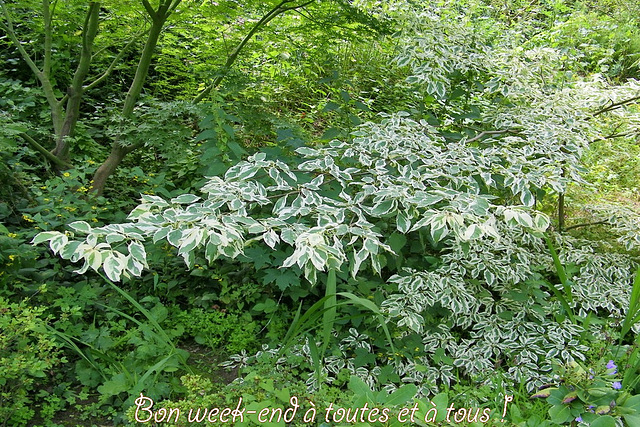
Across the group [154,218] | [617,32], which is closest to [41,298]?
[154,218]

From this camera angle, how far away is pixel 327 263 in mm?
1617

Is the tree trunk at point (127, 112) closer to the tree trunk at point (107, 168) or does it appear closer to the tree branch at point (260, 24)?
the tree trunk at point (107, 168)

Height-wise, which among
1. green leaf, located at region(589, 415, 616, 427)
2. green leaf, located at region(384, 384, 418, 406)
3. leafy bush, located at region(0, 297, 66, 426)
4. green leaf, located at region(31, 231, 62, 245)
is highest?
green leaf, located at region(31, 231, 62, 245)

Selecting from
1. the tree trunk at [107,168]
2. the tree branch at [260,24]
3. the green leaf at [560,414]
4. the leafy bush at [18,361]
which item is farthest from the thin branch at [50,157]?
the green leaf at [560,414]

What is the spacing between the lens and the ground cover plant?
172cm

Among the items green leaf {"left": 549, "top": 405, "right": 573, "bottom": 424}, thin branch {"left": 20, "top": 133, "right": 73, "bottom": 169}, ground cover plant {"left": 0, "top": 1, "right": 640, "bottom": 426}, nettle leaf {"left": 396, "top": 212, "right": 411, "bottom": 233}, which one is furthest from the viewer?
thin branch {"left": 20, "top": 133, "right": 73, "bottom": 169}

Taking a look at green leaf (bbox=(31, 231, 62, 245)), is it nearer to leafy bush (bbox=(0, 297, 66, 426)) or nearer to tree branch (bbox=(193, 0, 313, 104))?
leafy bush (bbox=(0, 297, 66, 426))

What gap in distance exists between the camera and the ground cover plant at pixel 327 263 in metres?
1.72

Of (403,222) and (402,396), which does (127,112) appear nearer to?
(403,222)

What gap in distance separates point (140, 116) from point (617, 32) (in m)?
7.52

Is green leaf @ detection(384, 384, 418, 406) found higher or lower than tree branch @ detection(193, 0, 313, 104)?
lower

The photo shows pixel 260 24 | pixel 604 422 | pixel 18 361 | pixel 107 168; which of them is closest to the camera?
pixel 604 422

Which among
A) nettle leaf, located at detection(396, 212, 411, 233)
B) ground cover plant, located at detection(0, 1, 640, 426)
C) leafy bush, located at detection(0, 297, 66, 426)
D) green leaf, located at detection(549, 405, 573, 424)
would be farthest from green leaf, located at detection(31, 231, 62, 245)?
green leaf, located at detection(549, 405, 573, 424)

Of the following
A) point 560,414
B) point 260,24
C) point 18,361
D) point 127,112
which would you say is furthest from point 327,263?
point 127,112
